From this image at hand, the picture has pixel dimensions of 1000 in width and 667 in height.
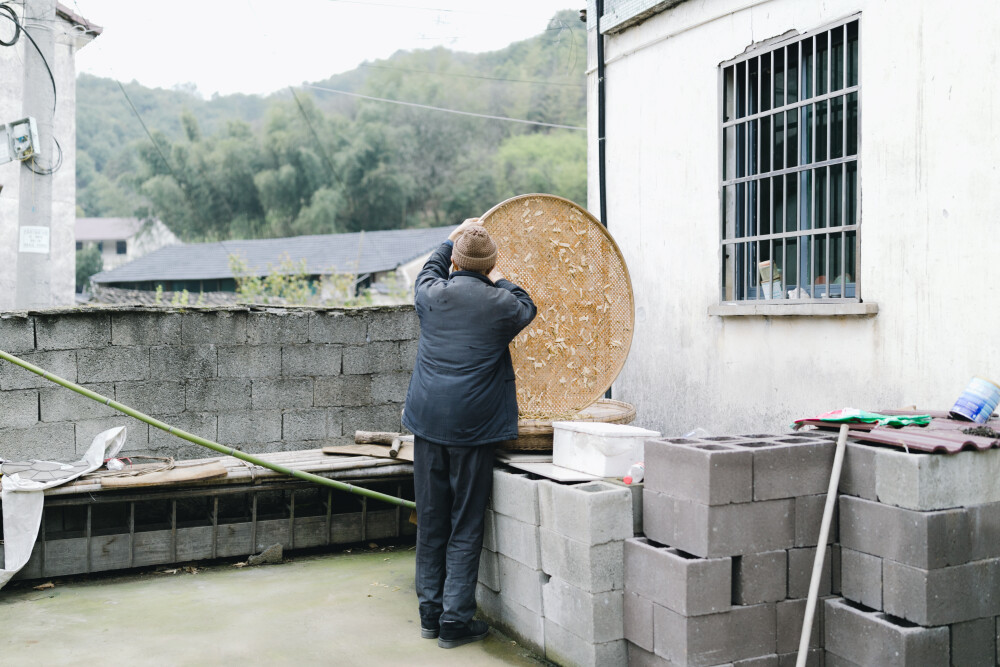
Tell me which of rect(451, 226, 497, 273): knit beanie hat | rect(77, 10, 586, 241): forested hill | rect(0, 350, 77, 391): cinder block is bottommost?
rect(0, 350, 77, 391): cinder block

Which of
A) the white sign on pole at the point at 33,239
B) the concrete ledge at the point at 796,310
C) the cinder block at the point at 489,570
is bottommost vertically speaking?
the cinder block at the point at 489,570

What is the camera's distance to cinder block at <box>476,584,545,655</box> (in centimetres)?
419

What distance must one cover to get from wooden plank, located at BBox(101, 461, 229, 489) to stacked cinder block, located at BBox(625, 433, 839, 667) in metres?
2.86

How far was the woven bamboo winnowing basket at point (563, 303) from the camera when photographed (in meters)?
4.98

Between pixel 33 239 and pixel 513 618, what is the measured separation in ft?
22.3

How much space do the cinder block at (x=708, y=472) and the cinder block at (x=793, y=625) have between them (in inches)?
20.7

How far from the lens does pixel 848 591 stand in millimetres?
3627

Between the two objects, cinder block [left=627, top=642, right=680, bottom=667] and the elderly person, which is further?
the elderly person

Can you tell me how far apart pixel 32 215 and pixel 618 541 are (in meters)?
7.28

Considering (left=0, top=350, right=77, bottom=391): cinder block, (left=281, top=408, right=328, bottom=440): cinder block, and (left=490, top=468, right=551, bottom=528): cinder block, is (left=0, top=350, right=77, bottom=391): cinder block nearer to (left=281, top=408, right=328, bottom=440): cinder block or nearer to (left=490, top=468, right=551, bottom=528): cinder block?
(left=281, top=408, right=328, bottom=440): cinder block

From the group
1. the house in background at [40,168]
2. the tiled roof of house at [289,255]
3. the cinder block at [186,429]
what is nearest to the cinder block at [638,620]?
the cinder block at [186,429]

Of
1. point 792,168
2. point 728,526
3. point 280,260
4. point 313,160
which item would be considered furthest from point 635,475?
point 313,160

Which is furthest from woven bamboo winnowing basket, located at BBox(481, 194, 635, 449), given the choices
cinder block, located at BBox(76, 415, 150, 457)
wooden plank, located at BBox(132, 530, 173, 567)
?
cinder block, located at BBox(76, 415, 150, 457)

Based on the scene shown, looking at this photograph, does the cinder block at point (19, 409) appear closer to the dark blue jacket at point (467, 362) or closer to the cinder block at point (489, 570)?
the dark blue jacket at point (467, 362)
